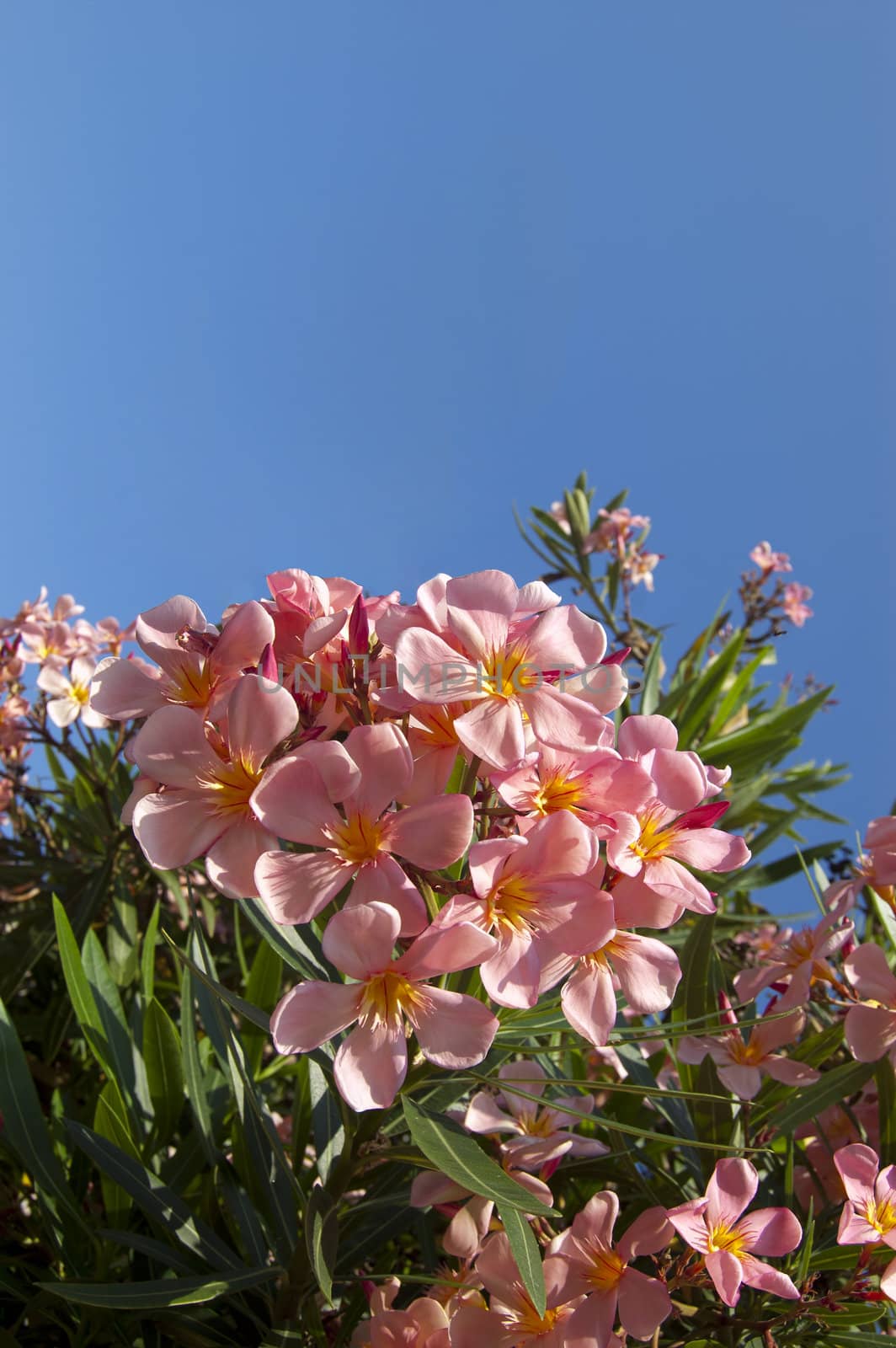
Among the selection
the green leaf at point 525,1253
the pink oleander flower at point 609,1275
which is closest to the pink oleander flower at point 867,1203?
the pink oleander flower at point 609,1275

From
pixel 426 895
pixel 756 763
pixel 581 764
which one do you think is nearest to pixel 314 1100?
pixel 426 895

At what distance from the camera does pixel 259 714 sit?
73 cm

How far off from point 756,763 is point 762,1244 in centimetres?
126

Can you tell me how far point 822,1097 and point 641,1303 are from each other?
359 millimetres

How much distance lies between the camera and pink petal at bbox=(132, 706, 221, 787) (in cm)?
75

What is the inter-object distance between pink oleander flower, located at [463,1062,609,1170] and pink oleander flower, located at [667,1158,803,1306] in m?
0.14

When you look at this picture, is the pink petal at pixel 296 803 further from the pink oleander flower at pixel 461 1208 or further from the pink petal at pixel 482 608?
the pink oleander flower at pixel 461 1208

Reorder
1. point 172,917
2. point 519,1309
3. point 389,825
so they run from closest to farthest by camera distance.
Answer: point 389,825 < point 519,1309 < point 172,917

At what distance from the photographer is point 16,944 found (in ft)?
6.50

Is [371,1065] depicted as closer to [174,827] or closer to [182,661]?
[174,827]

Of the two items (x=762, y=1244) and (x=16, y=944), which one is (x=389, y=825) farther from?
(x=16, y=944)

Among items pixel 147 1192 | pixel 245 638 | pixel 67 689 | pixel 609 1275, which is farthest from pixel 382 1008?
pixel 67 689

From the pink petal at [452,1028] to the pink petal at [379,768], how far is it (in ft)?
0.48

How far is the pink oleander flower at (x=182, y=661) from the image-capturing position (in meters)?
0.80
